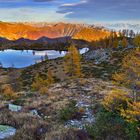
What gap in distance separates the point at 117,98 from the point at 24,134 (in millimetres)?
6530

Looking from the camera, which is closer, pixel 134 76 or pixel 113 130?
pixel 113 130

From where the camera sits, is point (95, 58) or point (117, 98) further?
point (95, 58)

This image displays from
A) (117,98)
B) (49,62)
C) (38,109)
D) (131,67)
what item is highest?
(131,67)

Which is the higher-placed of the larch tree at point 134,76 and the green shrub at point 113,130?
the larch tree at point 134,76

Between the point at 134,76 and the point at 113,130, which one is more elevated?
the point at 134,76

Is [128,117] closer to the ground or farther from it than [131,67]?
closer to the ground

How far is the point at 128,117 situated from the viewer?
11109 millimetres

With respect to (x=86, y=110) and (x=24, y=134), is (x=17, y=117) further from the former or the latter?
(x=86, y=110)

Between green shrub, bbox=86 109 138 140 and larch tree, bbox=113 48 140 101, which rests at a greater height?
larch tree, bbox=113 48 140 101

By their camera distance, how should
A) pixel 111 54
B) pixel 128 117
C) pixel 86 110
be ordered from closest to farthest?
pixel 128 117 < pixel 86 110 < pixel 111 54

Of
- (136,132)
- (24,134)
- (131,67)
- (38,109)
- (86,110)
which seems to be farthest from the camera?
(38,109)

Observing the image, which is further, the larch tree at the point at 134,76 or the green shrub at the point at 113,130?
the larch tree at the point at 134,76

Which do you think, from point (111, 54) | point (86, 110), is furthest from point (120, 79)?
point (111, 54)

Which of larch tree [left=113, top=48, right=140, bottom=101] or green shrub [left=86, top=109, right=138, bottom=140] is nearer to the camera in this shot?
green shrub [left=86, top=109, right=138, bottom=140]
